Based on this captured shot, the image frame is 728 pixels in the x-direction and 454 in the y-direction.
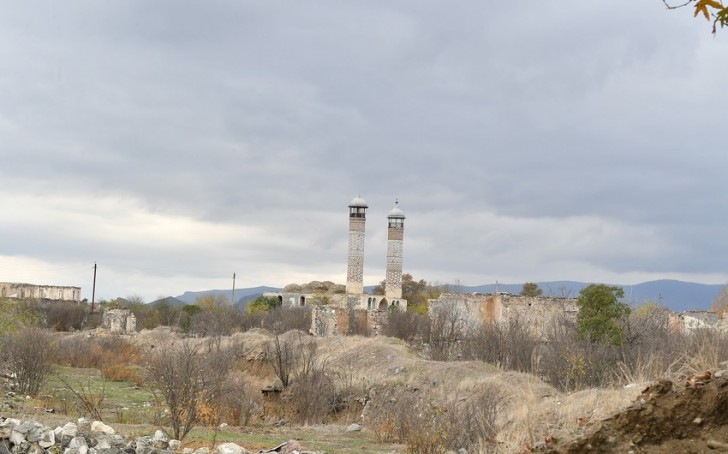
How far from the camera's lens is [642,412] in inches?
229

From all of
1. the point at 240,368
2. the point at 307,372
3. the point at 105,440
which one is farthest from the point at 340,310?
the point at 105,440

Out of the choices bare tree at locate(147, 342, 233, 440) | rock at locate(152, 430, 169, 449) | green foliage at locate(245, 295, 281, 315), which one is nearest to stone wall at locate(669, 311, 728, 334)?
bare tree at locate(147, 342, 233, 440)

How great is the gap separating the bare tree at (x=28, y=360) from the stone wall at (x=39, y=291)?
48373 mm

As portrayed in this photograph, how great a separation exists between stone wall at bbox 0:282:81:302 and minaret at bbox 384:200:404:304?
94.6 ft

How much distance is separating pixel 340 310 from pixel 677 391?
39.7 metres

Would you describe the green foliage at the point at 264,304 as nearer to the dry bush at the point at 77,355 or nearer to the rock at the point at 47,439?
the dry bush at the point at 77,355

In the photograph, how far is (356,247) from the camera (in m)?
67.6

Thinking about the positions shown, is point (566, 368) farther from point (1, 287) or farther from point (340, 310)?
point (1, 287)

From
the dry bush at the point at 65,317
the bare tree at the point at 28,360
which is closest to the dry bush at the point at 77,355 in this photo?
the bare tree at the point at 28,360

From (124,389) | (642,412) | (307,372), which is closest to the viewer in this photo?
(642,412)

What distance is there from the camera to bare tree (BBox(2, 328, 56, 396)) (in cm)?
1984

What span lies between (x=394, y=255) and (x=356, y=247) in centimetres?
339

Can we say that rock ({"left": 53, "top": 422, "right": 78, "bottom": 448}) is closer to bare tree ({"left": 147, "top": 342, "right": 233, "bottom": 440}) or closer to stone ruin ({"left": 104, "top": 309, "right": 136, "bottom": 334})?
bare tree ({"left": 147, "top": 342, "right": 233, "bottom": 440})

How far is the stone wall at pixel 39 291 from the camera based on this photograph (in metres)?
69.1
